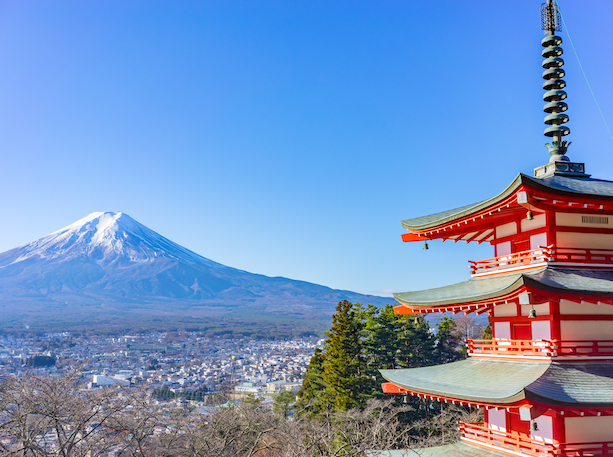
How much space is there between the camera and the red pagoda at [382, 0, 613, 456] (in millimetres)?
8516

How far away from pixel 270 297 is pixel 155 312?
139 ft

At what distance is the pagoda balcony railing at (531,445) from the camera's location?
8641mm

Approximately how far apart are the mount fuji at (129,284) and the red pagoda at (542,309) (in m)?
120

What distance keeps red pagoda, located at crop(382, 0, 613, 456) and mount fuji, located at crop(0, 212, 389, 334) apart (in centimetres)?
12032

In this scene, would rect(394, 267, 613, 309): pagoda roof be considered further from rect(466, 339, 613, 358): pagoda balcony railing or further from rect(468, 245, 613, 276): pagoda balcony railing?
rect(466, 339, 613, 358): pagoda balcony railing

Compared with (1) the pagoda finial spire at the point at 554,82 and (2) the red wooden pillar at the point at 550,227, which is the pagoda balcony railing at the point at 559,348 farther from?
(1) the pagoda finial spire at the point at 554,82

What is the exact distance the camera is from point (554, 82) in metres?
11.2

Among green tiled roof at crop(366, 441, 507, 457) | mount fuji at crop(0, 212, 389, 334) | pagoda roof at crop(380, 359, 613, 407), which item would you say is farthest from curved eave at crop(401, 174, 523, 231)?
mount fuji at crop(0, 212, 389, 334)

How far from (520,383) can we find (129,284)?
161 metres

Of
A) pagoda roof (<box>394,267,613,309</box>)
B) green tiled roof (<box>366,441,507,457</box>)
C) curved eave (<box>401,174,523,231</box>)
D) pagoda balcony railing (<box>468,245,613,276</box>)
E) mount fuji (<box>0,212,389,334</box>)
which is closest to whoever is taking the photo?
pagoda roof (<box>394,267,613,309</box>)

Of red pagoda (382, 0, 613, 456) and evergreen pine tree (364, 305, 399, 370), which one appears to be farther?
evergreen pine tree (364, 305, 399, 370)

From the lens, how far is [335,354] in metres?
24.8

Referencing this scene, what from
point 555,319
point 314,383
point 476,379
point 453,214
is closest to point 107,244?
point 314,383

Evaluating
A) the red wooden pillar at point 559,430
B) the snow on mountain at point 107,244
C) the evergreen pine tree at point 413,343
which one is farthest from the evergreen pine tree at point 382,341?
the snow on mountain at point 107,244
